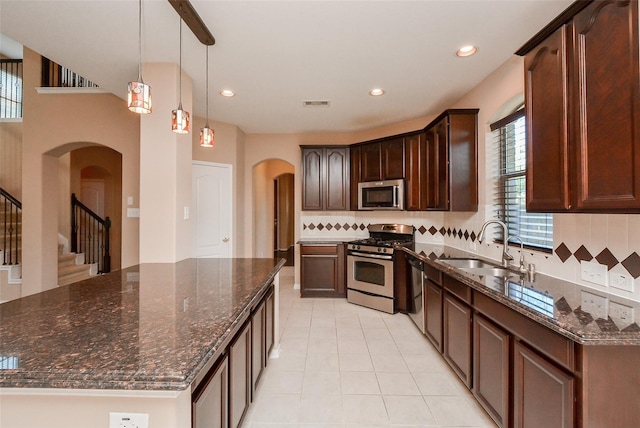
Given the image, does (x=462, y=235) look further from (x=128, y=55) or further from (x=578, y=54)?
(x=128, y=55)

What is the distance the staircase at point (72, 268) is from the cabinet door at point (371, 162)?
472cm

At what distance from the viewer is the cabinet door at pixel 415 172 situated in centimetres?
365

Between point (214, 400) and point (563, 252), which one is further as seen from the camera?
point (563, 252)

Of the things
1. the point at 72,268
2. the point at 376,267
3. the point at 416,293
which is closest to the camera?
the point at 416,293

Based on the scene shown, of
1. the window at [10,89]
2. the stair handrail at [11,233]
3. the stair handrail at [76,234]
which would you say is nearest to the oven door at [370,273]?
the stair handrail at [76,234]

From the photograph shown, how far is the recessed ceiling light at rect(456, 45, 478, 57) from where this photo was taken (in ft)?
7.51

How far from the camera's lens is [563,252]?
6.13ft

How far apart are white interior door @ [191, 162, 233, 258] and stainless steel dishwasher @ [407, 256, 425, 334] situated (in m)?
2.70

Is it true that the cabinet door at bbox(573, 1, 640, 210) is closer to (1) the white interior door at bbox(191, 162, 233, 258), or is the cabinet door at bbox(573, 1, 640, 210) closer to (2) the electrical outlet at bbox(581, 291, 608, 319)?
(2) the electrical outlet at bbox(581, 291, 608, 319)

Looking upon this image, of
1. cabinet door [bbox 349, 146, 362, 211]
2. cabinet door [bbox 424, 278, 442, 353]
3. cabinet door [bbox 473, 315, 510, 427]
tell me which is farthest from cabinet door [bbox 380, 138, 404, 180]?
cabinet door [bbox 473, 315, 510, 427]

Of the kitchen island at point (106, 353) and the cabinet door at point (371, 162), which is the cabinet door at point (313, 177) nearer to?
the cabinet door at point (371, 162)

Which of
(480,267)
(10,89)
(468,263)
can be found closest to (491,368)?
(480,267)

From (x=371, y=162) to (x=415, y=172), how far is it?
2.54ft

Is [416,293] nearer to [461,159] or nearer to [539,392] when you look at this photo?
[461,159]
